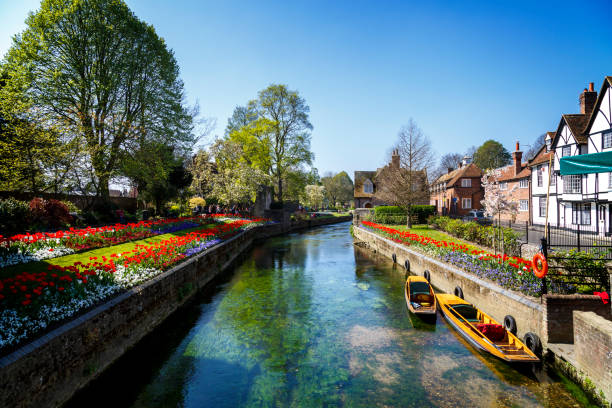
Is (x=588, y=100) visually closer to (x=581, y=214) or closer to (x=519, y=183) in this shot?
(x=581, y=214)

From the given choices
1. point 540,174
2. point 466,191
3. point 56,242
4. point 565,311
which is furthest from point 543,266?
point 466,191

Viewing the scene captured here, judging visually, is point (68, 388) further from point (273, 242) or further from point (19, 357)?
point (273, 242)

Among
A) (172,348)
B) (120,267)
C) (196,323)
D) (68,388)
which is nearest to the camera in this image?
(68,388)

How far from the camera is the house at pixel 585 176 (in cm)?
2147

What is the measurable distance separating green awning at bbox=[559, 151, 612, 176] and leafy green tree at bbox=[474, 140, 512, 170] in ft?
242

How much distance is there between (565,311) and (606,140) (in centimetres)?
2114

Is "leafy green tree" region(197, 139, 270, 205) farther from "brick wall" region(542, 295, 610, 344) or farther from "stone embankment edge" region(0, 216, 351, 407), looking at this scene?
"brick wall" region(542, 295, 610, 344)

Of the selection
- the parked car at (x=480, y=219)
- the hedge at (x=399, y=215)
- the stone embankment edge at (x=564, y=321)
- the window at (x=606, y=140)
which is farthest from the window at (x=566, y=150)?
the stone embankment edge at (x=564, y=321)

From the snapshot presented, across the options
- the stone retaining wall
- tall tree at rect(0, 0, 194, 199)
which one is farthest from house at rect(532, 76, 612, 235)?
tall tree at rect(0, 0, 194, 199)

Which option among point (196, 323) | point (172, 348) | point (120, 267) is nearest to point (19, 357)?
point (172, 348)

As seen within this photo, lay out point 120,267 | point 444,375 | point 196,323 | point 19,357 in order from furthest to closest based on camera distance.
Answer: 1. point 196,323
2. point 120,267
3. point 444,375
4. point 19,357

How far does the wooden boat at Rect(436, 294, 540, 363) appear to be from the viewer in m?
7.52

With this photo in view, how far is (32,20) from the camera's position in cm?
2072

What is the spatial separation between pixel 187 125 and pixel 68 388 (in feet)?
83.7
